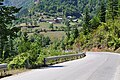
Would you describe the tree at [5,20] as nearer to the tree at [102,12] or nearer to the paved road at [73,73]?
the paved road at [73,73]

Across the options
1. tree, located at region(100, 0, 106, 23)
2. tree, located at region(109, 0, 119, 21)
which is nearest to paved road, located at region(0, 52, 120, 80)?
tree, located at region(109, 0, 119, 21)

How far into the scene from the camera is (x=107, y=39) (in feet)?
344

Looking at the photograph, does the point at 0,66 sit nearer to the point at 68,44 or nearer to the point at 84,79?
the point at 84,79

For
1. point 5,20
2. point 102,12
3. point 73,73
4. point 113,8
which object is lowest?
point 73,73

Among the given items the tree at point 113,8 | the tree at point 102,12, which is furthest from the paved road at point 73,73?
the tree at point 102,12

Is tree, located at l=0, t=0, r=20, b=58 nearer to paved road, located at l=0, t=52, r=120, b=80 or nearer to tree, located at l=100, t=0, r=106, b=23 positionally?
paved road, located at l=0, t=52, r=120, b=80

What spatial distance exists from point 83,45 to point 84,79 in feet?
334

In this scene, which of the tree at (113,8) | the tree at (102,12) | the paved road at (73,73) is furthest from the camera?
the tree at (102,12)

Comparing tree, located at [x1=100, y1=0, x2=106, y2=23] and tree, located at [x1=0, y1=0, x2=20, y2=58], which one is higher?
tree, located at [x1=100, y1=0, x2=106, y2=23]

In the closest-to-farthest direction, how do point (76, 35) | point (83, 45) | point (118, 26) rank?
point (118, 26) → point (83, 45) → point (76, 35)

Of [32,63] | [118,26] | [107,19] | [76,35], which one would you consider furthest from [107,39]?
[32,63]

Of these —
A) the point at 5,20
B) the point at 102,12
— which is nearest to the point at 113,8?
the point at 102,12

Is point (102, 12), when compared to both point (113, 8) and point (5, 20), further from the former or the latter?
point (5, 20)

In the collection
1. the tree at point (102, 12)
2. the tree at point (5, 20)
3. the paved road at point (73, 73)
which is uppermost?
the tree at point (102, 12)
